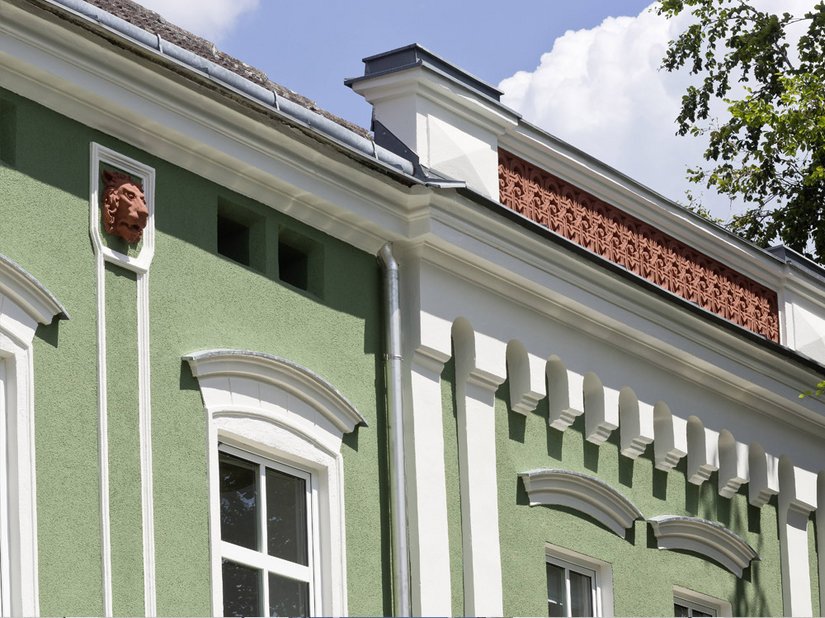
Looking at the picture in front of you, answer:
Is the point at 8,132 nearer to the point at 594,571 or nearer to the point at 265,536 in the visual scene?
the point at 265,536

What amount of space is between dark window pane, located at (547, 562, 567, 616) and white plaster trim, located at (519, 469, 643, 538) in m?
0.49

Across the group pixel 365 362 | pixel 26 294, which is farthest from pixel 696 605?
pixel 26 294

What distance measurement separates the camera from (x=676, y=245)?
19719 mm

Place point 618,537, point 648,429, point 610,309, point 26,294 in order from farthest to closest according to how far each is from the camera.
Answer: point 648,429, point 610,309, point 618,537, point 26,294

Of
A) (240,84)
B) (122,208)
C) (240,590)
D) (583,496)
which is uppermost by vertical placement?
(240,84)

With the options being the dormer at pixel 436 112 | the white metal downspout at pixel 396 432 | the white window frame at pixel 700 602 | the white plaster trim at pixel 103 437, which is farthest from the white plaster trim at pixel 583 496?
the white plaster trim at pixel 103 437

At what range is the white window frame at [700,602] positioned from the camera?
1888 cm

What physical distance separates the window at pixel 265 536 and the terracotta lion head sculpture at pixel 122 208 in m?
1.52

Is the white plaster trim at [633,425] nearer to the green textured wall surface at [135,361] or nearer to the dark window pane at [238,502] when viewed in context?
the green textured wall surface at [135,361]

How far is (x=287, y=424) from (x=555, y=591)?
327 cm

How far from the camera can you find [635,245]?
62.8ft

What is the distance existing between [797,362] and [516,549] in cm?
445

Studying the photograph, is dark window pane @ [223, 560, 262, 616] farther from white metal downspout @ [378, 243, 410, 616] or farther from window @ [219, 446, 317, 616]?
white metal downspout @ [378, 243, 410, 616]

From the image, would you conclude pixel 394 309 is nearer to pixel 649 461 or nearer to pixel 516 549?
pixel 516 549
